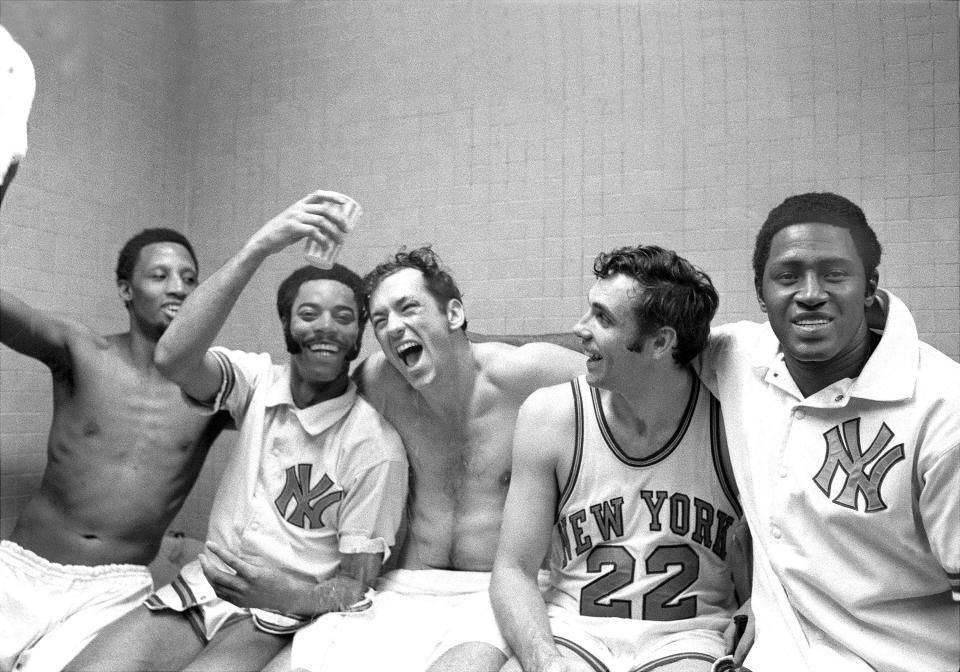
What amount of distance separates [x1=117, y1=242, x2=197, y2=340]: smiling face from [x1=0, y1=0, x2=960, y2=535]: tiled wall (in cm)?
11

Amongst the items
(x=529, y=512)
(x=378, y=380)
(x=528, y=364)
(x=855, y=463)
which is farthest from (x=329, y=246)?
(x=855, y=463)

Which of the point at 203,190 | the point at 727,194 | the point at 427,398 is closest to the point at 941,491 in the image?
the point at 727,194

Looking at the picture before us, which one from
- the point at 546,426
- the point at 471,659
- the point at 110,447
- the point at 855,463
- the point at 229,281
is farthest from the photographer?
the point at 110,447

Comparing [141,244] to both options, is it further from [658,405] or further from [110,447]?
[658,405]

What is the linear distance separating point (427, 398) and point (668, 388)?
0.48m

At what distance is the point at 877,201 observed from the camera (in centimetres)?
146

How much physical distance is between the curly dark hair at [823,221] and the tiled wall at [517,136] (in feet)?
0.74

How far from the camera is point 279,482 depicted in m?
1.70

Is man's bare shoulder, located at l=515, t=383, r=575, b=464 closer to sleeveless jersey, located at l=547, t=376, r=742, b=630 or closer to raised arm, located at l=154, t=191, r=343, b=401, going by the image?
sleeveless jersey, located at l=547, t=376, r=742, b=630

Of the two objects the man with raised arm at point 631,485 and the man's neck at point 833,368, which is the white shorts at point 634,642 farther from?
the man's neck at point 833,368

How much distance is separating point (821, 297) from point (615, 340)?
34 cm

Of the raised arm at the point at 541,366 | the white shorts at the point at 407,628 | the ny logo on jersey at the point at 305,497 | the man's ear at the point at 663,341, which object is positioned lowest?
the white shorts at the point at 407,628

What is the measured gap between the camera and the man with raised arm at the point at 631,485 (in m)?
1.40

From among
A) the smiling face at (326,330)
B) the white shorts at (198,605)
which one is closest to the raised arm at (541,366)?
the smiling face at (326,330)
